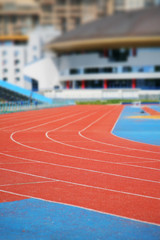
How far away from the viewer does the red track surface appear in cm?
662

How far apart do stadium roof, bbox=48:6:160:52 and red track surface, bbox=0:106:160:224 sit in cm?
5613

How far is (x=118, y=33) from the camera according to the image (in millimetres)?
68750

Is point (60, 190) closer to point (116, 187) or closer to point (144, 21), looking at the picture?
point (116, 187)

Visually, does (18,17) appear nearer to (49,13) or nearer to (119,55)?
(49,13)

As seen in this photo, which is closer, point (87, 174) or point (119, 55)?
point (87, 174)

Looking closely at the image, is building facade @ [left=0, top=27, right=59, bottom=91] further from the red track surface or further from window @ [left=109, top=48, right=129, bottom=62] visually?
the red track surface

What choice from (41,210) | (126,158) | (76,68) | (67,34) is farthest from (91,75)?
(41,210)

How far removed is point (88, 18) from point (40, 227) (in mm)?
134126

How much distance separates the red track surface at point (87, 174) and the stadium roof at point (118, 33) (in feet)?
184

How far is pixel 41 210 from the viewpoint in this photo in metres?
6.14

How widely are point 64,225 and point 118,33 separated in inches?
2594

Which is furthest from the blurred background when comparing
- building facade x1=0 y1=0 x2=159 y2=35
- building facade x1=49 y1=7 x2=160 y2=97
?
building facade x1=0 y1=0 x2=159 y2=35

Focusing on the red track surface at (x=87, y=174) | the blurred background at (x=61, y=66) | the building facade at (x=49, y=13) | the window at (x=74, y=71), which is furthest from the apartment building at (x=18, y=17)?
the red track surface at (x=87, y=174)

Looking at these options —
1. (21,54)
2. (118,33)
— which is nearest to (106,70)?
(118,33)
